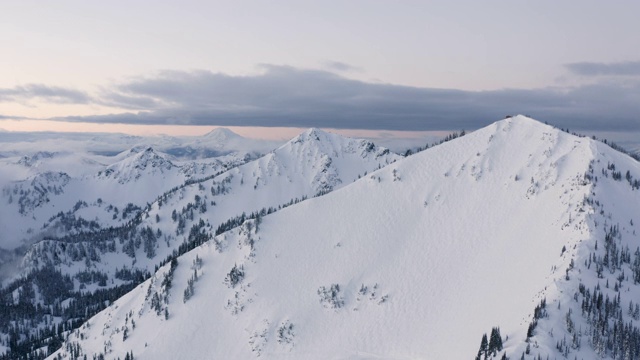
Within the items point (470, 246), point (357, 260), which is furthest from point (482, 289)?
point (357, 260)

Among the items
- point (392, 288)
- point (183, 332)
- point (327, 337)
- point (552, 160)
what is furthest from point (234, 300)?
point (552, 160)

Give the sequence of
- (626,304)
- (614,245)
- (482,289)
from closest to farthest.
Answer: (626,304), (614,245), (482,289)

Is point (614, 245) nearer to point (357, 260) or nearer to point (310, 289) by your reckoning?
point (357, 260)

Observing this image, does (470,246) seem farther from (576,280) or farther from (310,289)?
(310,289)

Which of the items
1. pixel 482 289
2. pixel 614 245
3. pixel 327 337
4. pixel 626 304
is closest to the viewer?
pixel 626 304

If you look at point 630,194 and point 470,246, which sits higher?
point 630,194

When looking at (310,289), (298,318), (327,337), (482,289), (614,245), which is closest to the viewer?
(614,245)

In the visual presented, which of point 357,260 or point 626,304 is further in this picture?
point 357,260

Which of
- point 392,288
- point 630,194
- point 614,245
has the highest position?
point 630,194

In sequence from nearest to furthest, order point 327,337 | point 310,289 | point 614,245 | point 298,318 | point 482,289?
1. point 614,245
2. point 482,289
3. point 327,337
4. point 298,318
5. point 310,289
